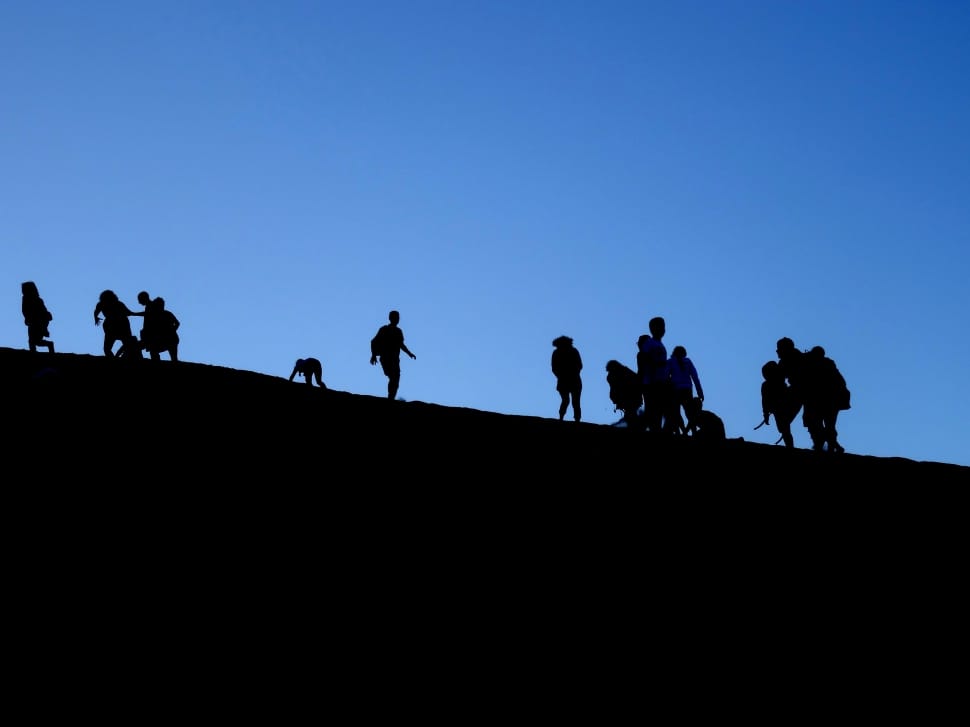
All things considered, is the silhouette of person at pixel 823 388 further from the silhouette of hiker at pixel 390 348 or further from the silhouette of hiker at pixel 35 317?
the silhouette of hiker at pixel 35 317

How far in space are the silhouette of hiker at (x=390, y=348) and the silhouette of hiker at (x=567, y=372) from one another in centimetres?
302

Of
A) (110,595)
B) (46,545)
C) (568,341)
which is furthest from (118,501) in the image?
(568,341)

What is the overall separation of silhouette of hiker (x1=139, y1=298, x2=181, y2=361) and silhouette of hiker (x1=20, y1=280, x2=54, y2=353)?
1.76m

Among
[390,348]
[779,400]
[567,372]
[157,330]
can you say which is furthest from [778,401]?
[157,330]

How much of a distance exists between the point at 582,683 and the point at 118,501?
549 centimetres

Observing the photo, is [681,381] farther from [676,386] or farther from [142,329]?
[142,329]

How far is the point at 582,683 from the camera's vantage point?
8.90 m

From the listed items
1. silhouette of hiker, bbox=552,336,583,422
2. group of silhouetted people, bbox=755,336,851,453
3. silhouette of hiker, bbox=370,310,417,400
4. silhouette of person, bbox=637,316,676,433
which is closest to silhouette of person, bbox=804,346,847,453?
group of silhouetted people, bbox=755,336,851,453

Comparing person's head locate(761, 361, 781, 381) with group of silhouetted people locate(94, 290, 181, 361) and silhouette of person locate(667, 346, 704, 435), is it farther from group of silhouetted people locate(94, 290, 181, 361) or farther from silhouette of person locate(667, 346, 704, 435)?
group of silhouetted people locate(94, 290, 181, 361)

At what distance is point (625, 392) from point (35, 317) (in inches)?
442

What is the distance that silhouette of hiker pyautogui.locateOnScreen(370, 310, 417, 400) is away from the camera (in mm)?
21625

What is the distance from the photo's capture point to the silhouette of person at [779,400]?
733 inches

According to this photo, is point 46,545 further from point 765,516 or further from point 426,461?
point 765,516

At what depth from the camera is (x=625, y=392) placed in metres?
19.4
